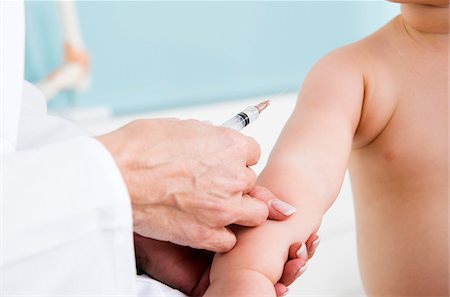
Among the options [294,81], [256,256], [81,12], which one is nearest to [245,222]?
[256,256]

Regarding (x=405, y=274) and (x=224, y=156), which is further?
(x=405, y=274)

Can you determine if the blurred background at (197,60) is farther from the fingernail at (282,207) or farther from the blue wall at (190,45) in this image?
the fingernail at (282,207)

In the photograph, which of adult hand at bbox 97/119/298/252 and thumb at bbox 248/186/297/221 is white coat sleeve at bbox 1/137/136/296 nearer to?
adult hand at bbox 97/119/298/252

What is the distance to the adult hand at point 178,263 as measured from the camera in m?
0.84

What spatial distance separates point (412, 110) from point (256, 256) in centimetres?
41

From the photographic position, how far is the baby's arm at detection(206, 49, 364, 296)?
0.78m

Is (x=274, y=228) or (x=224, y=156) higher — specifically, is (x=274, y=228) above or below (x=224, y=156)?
below

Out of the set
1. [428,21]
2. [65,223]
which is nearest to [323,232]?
[428,21]

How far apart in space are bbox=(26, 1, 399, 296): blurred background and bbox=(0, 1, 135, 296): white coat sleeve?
0.98 m

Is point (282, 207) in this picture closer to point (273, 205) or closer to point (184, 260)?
point (273, 205)

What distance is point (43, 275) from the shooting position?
646mm

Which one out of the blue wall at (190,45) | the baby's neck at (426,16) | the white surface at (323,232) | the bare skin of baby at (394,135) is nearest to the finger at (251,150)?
the bare skin of baby at (394,135)

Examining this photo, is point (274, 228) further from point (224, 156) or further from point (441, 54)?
point (441, 54)

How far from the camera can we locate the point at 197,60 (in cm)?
215
